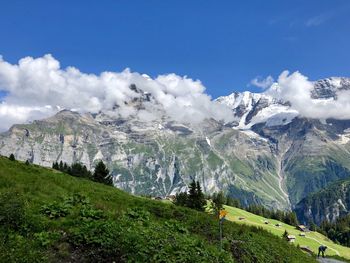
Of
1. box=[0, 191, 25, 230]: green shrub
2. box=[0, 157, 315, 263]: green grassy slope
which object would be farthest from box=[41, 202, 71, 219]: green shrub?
box=[0, 191, 25, 230]: green shrub

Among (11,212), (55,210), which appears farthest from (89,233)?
(11,212)

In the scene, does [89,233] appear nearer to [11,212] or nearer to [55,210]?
[55,210]

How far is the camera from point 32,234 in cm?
2077

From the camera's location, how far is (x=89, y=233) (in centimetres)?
2147

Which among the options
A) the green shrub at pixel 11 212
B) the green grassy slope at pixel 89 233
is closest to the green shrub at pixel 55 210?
the green grassy slope at pixel 89 233

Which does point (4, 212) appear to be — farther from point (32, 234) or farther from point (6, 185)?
point (6, 185)

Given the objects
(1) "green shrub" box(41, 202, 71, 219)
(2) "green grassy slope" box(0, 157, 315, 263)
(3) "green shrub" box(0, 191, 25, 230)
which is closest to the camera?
(2) "green grassy slope" box(0, 157, 315, 263)

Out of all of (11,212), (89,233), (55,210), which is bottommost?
(89,233)

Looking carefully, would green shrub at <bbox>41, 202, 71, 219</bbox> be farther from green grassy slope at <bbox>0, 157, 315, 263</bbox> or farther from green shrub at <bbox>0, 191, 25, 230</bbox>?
green shrub at <bbox>0, 191, 25, 230</bbox>

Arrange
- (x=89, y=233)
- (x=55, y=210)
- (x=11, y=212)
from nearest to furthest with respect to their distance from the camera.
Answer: (x=11, y=212)
(x=89, y=233)
(x=55, y=210)

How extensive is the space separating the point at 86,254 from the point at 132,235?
243cm

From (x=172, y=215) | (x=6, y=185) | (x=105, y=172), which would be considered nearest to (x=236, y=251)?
(x=172, y=215)

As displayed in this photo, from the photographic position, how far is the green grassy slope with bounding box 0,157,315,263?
2003 centimetres

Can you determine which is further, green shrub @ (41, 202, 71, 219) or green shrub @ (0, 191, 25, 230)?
green shrub @ (41, 202, 71, 219)
